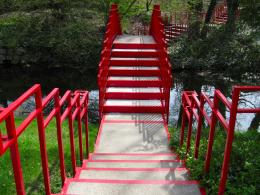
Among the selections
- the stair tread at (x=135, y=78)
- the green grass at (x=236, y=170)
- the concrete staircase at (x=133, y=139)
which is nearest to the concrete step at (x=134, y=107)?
the concrete staircase at (x=133, y=139)

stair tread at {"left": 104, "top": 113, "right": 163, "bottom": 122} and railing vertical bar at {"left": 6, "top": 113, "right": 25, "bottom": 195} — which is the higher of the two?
railing vertical bar at {"left": 6, "top": 113, "right": 25, "bottom": 195}

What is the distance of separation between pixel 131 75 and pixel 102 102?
5.90 feet

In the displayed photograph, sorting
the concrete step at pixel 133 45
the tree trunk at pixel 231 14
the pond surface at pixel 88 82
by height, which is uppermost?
the tree trunk at pixel 231 14

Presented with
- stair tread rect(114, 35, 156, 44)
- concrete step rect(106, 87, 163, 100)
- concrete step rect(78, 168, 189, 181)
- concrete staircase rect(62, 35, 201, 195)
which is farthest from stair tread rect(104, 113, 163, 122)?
concrete step rect(78, 168, 189, 181)

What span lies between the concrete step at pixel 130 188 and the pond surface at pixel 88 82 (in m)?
9.97

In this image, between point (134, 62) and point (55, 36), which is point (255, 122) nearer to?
point (134, 62)

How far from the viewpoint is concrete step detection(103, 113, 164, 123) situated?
29.3ft

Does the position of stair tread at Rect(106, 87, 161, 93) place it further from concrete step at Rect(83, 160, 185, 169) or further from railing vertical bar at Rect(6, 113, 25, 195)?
railing vertical bar at Rect(6, 113, 25, 195)

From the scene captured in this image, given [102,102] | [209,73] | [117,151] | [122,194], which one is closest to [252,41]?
[209,73]

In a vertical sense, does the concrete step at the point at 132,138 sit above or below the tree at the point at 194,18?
below

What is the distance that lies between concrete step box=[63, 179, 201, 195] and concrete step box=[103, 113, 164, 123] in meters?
4.59

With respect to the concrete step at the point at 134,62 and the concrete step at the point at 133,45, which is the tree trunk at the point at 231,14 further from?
the concrete step at the point at 134,62

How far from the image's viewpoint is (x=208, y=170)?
433 cm

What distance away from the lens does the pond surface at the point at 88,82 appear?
15305 millimetres
